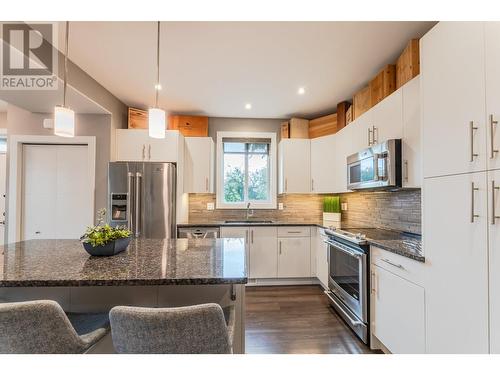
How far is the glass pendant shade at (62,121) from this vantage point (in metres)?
1.57

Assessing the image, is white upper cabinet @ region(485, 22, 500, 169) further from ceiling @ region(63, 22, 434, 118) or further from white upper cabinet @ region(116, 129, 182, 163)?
white upper cabinet @ region(116, 129, 182, 163)

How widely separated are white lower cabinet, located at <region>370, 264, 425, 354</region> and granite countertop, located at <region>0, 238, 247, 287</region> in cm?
116

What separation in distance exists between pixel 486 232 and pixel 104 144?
3694 mm

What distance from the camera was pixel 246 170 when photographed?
13.9 feet

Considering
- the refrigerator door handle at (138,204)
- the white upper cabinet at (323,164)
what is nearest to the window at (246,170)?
the white upper cabinet at (323,164)

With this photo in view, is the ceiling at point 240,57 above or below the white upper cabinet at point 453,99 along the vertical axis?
above

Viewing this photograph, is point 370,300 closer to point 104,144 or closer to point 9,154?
point 104,144

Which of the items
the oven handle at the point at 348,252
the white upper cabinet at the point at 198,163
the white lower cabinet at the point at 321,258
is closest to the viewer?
the oven handle at the point at 348,252

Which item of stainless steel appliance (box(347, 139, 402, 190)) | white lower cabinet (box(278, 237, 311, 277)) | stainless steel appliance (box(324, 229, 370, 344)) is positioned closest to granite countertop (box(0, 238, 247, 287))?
stainless steel appliance (box(324, 229, 370, 344))

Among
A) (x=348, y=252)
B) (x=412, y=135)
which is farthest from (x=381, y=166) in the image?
(x=348, y=252)

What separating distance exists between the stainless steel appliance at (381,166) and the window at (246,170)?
5.80 ft

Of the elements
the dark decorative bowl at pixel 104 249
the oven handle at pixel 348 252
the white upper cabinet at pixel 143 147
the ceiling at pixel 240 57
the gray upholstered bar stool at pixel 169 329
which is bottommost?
the oven handle at pixel 348 252

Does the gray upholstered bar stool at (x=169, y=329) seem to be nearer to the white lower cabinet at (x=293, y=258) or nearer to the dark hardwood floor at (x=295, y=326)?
the dark hardwood floor at (x=295, y=326)
